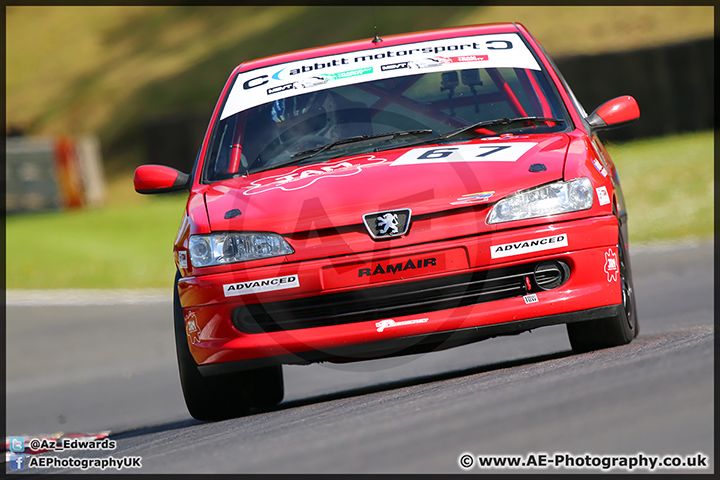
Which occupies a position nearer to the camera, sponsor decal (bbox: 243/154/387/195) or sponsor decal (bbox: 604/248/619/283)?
sponsor decal (bbox: 604/248/619/283)

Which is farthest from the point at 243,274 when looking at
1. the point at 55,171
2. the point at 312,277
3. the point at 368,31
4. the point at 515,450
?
the point at 368,31

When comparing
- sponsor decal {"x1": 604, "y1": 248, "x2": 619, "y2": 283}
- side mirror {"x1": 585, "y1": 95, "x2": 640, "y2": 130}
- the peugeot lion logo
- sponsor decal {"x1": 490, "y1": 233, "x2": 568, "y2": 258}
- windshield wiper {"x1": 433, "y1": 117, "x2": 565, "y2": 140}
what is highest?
side mirror {"x1": 585, "y1": 95, "x2": 640, "y2": 130}

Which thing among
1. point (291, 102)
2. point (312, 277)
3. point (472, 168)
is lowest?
point (312, 277)

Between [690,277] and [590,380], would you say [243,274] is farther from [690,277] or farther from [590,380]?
[690,277]

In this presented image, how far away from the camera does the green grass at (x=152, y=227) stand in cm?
1312

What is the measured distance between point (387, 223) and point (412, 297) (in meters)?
0.34

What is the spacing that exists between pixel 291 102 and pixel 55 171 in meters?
16.3

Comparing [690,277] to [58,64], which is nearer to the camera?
[690,277]

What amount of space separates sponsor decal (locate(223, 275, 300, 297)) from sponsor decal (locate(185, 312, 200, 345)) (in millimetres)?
258

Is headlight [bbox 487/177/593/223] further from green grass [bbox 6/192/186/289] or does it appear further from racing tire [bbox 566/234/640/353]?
green grass [bbox 6/192/186/289]

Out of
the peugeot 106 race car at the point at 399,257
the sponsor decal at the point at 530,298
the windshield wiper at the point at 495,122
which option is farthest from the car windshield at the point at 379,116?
the sponsor decal at the point at 530,298

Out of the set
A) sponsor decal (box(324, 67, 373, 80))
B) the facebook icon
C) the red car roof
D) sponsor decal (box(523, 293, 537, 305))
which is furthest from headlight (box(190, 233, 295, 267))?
the red car roof

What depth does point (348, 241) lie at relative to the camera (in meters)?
4.70

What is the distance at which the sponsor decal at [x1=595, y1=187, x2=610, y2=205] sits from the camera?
15.9 feet
